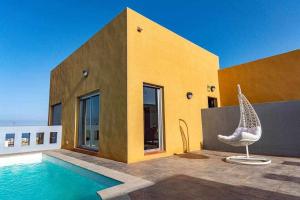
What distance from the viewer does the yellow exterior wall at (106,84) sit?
5.47 meters

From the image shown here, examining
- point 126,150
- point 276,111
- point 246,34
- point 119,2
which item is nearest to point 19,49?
point 119,2

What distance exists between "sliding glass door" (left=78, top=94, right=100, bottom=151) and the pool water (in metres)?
1.65

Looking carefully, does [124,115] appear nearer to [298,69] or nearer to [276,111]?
[276,111]

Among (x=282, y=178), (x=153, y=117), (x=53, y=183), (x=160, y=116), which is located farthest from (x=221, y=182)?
(x=53, y=183)

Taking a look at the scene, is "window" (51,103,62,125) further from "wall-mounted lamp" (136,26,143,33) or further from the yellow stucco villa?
"wall-mounted lamp" (136,26,143,33)

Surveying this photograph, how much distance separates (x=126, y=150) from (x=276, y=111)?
5.28 metres

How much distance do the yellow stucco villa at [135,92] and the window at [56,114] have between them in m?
2.01

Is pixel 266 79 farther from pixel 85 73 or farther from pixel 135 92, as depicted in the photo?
pixel 85 73

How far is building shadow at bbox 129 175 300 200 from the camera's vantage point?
98.3 inches

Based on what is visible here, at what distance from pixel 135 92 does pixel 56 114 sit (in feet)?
26.0

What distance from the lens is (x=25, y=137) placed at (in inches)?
323

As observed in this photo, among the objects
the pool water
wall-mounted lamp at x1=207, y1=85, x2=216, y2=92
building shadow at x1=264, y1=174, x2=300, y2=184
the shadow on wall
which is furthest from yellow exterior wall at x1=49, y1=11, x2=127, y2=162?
wall-mounted lamp at x1=207, y1=85, x2=216, y2=92

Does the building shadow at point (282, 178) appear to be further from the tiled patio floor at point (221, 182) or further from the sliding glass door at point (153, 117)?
the sliding glass door at point (153, 117)

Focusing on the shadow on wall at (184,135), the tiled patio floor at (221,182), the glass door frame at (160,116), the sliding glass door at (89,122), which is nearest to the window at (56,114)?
the sliding glass door at (89,122)
